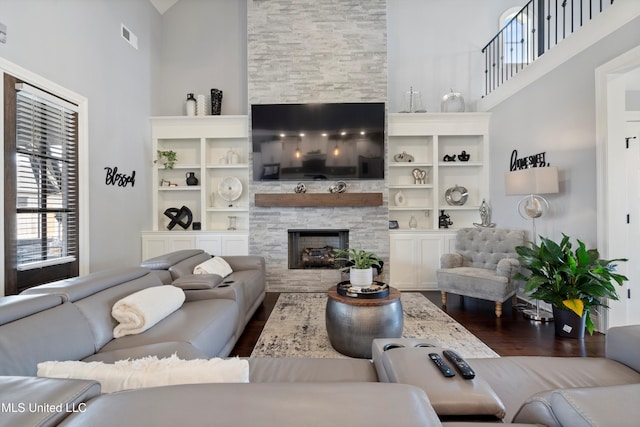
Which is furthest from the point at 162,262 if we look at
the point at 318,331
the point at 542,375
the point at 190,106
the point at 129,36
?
the point at 129,36

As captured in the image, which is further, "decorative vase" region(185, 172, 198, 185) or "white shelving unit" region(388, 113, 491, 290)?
"decorative vase" region(185, 172, 198, 185)

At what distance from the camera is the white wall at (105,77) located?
2682mm

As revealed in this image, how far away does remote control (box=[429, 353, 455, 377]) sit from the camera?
0.98m

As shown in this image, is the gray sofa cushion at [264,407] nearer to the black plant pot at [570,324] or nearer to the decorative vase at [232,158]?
the black plant pot at [570,324]

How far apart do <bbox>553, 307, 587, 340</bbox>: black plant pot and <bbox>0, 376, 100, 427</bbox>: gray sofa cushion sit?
3410mm

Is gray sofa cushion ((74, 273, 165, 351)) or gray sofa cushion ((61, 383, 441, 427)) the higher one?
→ gray sofa cushion ((61, 383, 441, 427))

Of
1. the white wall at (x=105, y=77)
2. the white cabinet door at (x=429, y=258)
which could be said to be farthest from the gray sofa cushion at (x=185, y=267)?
the white cabinet door at (x=429, y=258)

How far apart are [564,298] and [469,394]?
2.46 metres

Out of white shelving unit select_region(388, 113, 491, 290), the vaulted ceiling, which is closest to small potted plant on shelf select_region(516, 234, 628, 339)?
white shelving unit select_region(388, 113, 491, 290)

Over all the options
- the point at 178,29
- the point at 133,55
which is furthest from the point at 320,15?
the point at 133,55

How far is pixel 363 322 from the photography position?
2176mm

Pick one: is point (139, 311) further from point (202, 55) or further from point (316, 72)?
point (202, 55)

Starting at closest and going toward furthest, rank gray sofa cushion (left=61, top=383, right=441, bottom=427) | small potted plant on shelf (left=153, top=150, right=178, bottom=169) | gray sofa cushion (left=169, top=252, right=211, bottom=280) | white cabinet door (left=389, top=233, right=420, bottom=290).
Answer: gray sofa cushion (left=61, top=383, right=441, bottom=427), gray sofa cushion (left=169, top=252, right=211, bottom=280), white cabinet door (left=389, top=233, right=420, bottom=290), small potted plant on shelf (left=153, top=150, right=178, bottom=169)

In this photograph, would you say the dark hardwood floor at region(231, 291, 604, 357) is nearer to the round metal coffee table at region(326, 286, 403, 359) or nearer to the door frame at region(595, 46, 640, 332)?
the door frame at region(595, 46, 640, 332)
